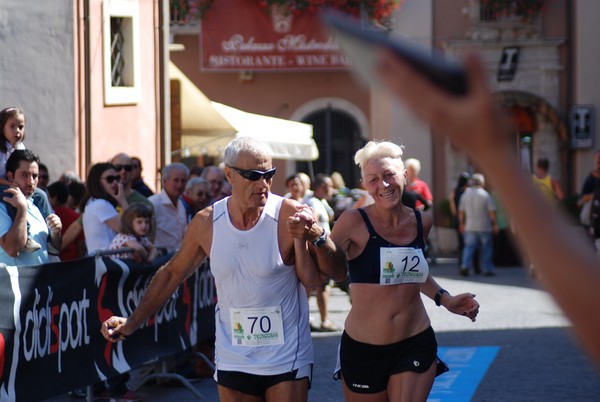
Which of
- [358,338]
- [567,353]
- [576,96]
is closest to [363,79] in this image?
[358,338]

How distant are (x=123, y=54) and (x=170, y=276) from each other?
11372mm

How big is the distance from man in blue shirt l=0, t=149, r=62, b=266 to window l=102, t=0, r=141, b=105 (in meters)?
7.80

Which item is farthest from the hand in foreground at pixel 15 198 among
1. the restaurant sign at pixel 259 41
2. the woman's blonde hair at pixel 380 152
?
the restaurant sign at pixel 259 41

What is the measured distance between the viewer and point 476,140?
1.41m

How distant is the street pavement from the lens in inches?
348

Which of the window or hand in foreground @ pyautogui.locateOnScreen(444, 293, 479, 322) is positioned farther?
the window

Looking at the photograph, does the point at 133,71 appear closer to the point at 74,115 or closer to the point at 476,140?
the point at 74,115

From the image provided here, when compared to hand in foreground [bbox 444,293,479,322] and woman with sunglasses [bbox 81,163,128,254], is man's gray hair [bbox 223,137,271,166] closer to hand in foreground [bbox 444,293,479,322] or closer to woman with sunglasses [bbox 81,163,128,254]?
hand in foreground [bbox 444,293,479,322]

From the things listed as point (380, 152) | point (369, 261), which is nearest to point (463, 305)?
point (369, 261)

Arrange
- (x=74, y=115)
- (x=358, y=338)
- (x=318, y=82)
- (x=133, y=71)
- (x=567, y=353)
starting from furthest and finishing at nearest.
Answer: (x=318, y=82), (x=133, y=71), (x=74, y=115), (x=567, y=353), (x=358, y=338)

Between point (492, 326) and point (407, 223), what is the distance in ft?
24.6

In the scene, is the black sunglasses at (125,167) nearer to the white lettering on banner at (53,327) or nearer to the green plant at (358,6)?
the white lettering on banner at (53,327)

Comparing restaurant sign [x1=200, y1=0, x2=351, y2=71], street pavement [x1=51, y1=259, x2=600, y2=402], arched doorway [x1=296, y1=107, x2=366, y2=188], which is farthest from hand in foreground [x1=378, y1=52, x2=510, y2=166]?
arched doorway [x1=296, y1=107, x2=366, y2=188]

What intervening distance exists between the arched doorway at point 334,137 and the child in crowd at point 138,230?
980 inches
